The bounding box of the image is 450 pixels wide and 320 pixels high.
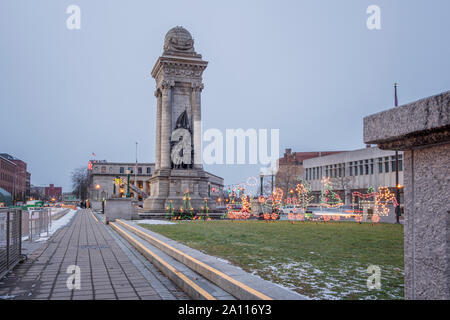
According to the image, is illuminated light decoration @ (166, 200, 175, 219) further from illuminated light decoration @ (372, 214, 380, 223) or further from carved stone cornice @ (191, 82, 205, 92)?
illuminated light decoration @ (372, 214, 380, 223)

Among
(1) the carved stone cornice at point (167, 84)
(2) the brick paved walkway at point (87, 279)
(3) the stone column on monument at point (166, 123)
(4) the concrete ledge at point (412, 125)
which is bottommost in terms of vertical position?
(2) the brick paved walkway at point (87, 279)

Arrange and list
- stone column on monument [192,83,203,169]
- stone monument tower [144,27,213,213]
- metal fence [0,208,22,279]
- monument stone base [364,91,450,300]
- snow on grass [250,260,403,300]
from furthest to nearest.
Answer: stone column on monument [192,83,203,169] → stone monument tower [144,27,213,213] → metal fence [0,208,22,279] → snow on grass [250,260,403,300] → monument stone base [364,91,450,300]

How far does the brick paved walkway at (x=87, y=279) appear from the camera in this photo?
680cm

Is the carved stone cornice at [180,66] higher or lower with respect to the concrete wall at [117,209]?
higher

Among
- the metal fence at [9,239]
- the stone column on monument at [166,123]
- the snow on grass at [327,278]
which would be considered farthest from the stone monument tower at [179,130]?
the snow on grass at [327,278]

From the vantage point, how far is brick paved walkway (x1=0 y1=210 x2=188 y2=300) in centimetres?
680


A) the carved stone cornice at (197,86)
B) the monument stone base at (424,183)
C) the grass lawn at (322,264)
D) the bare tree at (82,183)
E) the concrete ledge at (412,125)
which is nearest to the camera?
the concrete ledge at (412,125)

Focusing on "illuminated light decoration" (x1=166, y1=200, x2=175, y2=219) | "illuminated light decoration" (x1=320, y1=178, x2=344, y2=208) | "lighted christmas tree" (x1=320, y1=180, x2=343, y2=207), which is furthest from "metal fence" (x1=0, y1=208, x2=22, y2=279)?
"lighted christmas tree" (x1=320, y1=180, x2=343, y2=207)

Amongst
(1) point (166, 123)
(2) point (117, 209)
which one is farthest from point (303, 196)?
(2) point (117, 209)

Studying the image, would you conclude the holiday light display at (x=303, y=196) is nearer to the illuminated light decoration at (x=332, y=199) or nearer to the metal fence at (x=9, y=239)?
the illuminated light decoration at (x=332, y=199)

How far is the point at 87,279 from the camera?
316 inches

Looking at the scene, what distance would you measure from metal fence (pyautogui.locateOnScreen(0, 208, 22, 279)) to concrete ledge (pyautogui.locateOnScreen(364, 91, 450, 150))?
26.1 ft

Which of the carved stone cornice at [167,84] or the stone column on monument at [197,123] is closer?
the carved stone cornice at [167,84]

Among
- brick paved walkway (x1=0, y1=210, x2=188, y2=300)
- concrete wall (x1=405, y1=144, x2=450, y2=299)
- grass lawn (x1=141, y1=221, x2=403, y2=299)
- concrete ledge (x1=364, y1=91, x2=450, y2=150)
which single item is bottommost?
brick paved walkway (x1=0, y1=210, x2=188, y2=300)
